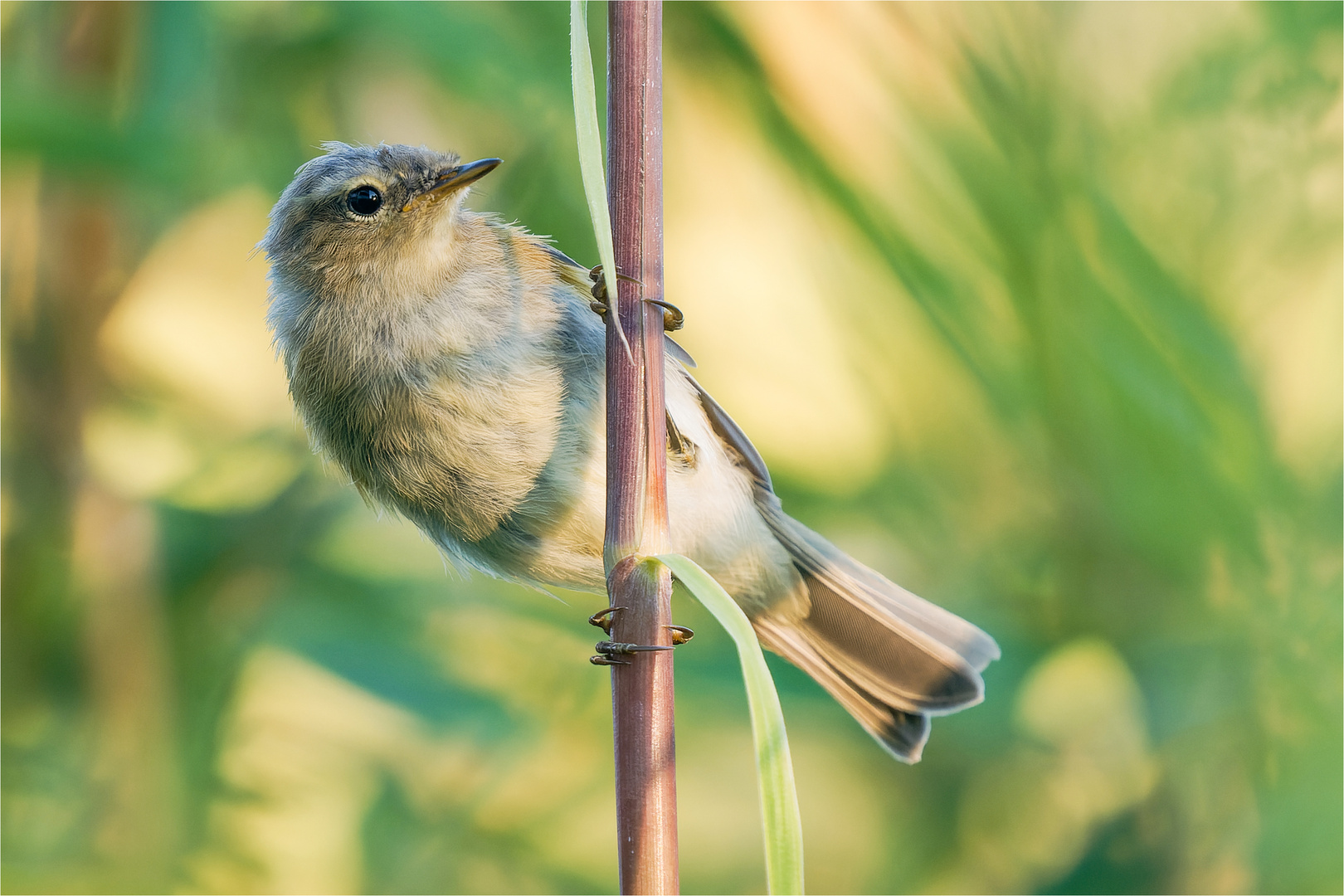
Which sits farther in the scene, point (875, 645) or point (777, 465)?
point (777, 465)

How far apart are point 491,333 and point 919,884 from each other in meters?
1.32

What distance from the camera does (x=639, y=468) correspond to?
75 cm

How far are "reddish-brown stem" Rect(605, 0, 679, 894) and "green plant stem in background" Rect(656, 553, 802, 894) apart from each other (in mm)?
49

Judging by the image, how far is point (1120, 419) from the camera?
1915mm

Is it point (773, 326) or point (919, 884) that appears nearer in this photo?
point (919, 884)

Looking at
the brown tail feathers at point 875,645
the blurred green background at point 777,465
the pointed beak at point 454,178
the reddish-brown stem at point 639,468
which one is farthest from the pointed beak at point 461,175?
the brown tail feathers at point 875,645

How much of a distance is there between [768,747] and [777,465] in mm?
1465

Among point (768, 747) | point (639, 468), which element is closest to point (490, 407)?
point (639, 468)

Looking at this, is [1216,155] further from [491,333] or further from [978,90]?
[491,333]

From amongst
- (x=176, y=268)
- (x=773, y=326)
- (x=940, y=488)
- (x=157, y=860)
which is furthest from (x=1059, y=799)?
(x=176, y=268)

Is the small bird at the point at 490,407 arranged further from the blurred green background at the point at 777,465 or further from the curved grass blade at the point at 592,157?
the curved grass blade at the point at 592,157

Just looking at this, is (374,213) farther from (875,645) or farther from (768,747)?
(768,747)

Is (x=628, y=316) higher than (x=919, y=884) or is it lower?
higher

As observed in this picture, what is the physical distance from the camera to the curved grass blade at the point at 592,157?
647mm
